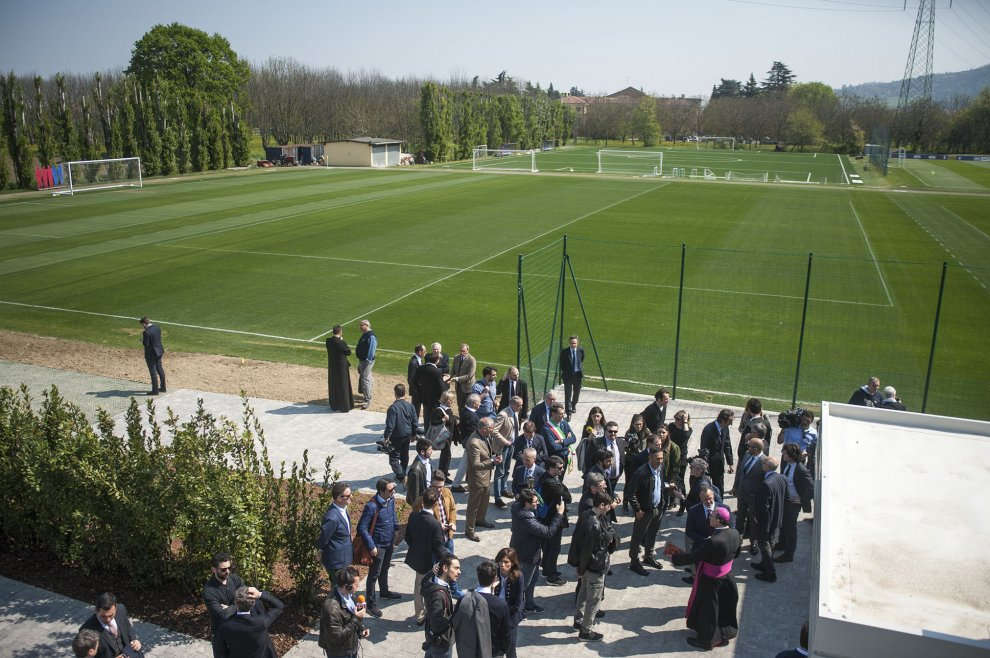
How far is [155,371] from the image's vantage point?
14727 millimetres

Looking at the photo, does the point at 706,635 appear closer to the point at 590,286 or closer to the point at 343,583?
the point at 343,583

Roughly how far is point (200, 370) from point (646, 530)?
11.3 meters

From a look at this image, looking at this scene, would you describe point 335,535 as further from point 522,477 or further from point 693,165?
point 693,165

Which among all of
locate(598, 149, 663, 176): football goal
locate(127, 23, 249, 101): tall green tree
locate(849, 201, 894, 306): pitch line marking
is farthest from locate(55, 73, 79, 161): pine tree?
locate(849, 201, 894, 306): pitch line marking

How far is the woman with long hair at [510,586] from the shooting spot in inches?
254

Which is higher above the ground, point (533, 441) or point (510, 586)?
point (533, 441)

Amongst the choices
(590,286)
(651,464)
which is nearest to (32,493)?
(651,464)

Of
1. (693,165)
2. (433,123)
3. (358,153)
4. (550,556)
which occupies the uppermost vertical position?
(433,123)

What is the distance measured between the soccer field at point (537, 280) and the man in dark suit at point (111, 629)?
10961 mm

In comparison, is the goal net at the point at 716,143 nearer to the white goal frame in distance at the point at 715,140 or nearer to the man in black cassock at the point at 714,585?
the white goal frame in distance at the point at 715,140

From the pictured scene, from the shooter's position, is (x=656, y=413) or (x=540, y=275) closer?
(x=656, y=413)

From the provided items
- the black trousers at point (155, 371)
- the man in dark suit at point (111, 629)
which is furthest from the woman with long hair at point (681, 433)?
the black trousers at point (155, 371)

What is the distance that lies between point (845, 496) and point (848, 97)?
15451 centimetres

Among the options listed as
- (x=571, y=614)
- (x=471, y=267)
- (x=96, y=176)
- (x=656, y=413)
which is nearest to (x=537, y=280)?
(x=471, y=267)
